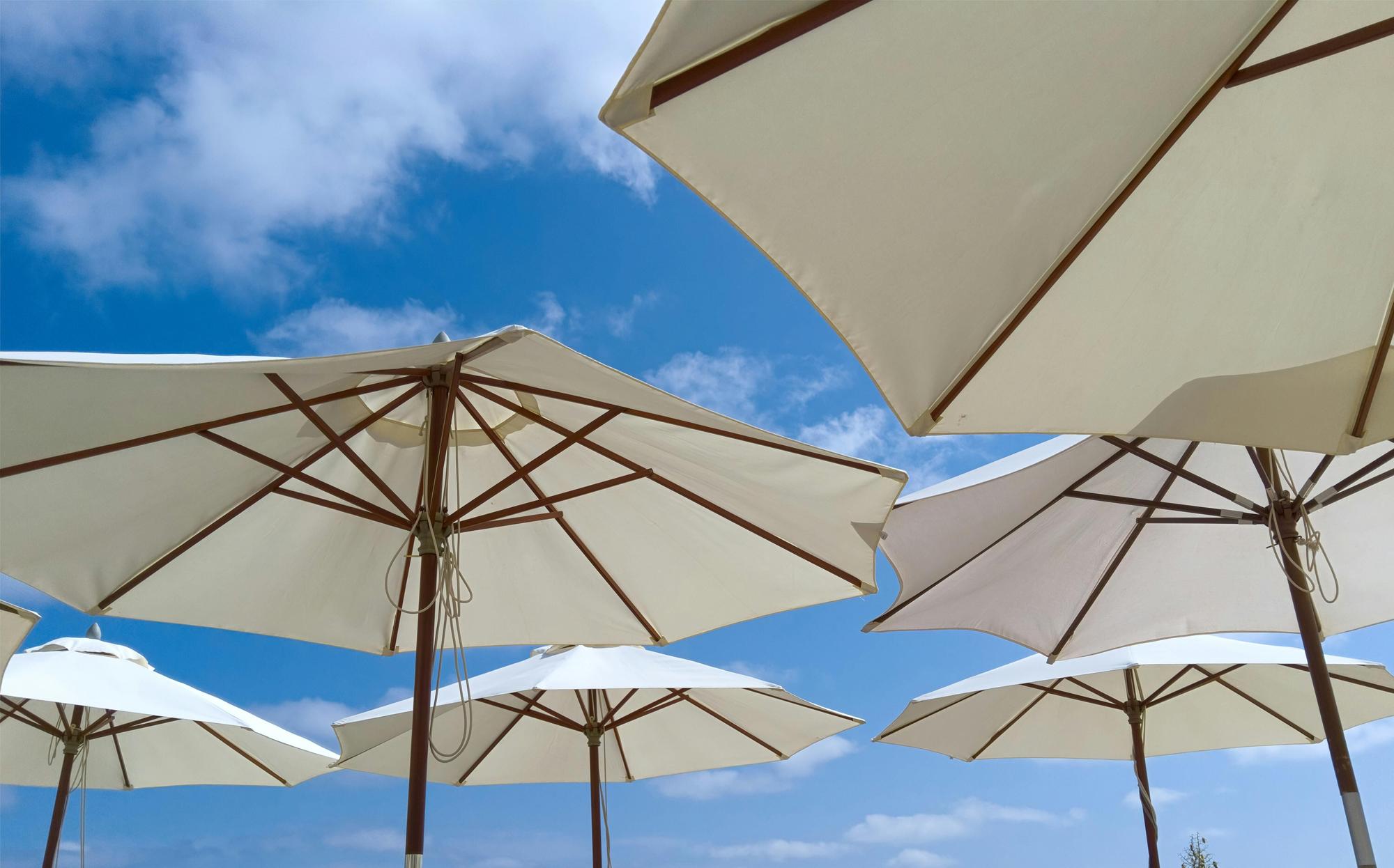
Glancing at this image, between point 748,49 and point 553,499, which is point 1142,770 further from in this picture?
point 748,49

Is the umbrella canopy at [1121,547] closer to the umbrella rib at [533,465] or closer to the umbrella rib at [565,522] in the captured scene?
the umbrella rib at [565,522]

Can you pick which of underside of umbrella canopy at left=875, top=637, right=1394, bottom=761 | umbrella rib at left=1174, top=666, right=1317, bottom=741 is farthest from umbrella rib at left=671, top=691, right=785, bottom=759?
umbrella rib at left=1174, top=666, right=1317, bottom=741

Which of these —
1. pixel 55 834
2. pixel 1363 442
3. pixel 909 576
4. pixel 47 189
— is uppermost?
pixel 47 189

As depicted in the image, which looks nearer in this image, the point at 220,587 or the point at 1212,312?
the point at 1212,312

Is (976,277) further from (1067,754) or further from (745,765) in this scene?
(1067,754)

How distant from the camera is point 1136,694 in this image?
763cm

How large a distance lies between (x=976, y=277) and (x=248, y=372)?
7.41 feet

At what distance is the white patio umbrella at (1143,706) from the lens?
6973 mm

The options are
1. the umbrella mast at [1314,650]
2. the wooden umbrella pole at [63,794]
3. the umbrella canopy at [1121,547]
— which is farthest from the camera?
the wooden umbrella pole at [63,794]

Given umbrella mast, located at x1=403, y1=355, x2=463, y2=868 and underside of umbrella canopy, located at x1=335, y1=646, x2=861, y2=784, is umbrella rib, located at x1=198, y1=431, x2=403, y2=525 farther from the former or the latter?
underside of umbrella canopy, located at x1=335, y1=646, x2=861, y2=784

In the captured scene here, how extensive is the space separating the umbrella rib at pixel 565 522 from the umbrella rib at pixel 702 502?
118 millimetres

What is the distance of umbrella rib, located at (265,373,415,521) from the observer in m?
3.46

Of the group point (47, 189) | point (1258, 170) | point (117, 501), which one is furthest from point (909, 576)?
point (47, 189)

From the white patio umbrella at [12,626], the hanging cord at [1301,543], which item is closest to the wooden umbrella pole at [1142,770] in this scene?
the hanging cord at [1301,543]
